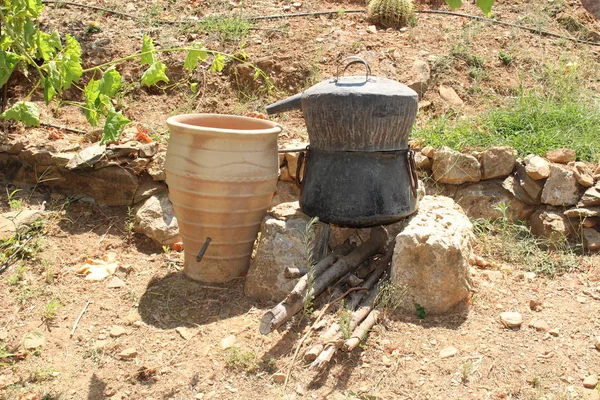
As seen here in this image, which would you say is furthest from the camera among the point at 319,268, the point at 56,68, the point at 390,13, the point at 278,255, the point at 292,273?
the point at 390,13

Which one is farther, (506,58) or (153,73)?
(506,58)

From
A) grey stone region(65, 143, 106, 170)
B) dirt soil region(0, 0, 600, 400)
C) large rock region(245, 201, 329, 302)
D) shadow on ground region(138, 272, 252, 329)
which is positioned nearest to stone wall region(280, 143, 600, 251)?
dirt soil region(0, 0, 600, 400)

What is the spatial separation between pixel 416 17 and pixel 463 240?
384cm

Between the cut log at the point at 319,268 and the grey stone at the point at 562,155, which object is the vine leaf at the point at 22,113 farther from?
the grey stone at the point at 562,155

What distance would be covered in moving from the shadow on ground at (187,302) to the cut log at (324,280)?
50 centimetres

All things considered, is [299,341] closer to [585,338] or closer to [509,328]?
[509,328]

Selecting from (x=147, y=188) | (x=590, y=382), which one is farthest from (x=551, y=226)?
(x=147, y=188)

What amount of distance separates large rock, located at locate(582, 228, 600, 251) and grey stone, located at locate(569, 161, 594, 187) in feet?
0.97

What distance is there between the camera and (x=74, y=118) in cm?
518

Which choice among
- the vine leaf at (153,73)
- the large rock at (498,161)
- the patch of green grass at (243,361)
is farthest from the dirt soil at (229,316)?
the vine leaf at (153,73)

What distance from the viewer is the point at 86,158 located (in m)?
4.42

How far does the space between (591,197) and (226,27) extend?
348 centimetres

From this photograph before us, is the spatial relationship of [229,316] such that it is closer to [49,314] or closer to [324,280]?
[324,280]

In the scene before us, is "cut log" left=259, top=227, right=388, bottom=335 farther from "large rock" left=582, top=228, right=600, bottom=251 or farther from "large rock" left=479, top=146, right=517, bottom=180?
"large rock" left=582, top=228, right=600, bottom=251
